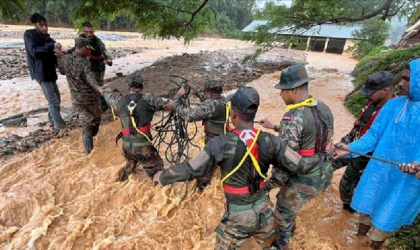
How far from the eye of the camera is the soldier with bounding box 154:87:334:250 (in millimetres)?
2010

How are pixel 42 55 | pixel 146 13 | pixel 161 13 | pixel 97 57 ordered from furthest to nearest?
1. pixel 161 13
2. pixel 146 13
3. pixel 97 57
4. pixel 42 55

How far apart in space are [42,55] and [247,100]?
466 cm

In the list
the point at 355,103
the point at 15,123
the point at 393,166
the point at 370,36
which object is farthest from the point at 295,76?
the point at 370,36

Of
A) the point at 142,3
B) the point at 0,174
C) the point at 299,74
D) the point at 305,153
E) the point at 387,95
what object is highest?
the point at 142,3

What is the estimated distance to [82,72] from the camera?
4.44 meters

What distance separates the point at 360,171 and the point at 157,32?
300 inches

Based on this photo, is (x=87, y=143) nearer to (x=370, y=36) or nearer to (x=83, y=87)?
(x=83, y=87)

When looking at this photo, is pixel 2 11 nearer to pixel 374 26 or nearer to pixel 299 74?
pixel 299 74

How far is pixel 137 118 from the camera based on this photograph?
3.57 metres

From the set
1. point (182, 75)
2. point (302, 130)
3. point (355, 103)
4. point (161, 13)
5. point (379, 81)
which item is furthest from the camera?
point (182, 75)

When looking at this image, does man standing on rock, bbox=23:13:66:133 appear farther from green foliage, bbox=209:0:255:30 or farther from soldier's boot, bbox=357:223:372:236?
green foliage, bbox=209:0:255:30

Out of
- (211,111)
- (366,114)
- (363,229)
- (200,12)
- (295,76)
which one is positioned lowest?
(363,229)

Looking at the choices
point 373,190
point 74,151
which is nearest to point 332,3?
point 373,190

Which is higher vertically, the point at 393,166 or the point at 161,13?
the point at 161,13
